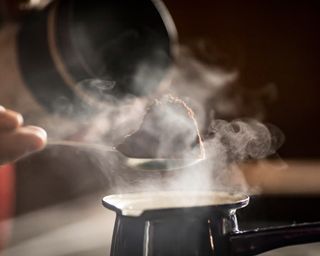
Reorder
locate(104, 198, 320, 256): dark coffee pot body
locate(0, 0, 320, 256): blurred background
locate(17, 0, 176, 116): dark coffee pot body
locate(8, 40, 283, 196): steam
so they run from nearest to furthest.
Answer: locate(104, 198, 320, 256): dark coffee pot body < locate(8, 40, 283, 196): steam < locate(17, 0, 176, 116): dark coffee pot body < locate(0, 0, 320, 256): blurred background

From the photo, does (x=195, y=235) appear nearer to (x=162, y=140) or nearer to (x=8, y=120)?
(x=162, y=140)

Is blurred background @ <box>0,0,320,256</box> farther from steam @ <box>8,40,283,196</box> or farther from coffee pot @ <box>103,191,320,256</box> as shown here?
coffee pot @ <box>103,191,320,256</box>

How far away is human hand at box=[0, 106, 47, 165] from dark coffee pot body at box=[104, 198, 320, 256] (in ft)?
1.04

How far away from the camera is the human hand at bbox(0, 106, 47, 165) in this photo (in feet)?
2.53

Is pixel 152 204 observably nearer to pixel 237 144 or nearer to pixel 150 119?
pixel 150 119

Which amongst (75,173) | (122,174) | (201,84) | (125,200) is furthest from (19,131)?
(201,84)

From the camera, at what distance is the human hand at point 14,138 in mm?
771

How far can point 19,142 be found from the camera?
2.56ft

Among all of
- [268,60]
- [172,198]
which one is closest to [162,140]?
[172,198]

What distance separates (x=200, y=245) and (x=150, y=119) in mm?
239

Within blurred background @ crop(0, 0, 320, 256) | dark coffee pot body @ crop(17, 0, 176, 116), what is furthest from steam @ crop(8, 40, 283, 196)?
blurred background @ crop(0, 0, 320, 256)

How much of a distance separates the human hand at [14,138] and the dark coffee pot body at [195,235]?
12.5 inches

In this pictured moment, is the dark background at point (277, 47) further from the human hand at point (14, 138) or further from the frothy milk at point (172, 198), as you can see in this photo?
the frothy milk at point (172, 198)

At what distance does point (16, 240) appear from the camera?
1.43m
